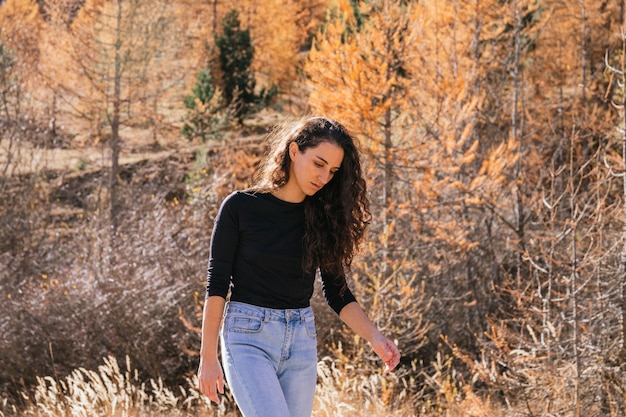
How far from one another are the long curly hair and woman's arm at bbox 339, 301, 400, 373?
0.14 m

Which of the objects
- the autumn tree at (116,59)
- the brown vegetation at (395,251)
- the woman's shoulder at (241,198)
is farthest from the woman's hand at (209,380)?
the autumn tree at (116,59)

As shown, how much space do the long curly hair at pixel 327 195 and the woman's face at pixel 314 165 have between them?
0.02 m

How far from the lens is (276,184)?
296 centimetres

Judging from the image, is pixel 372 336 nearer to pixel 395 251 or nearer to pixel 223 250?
pixel 223 250

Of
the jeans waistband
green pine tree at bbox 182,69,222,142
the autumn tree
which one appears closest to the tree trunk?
the autumn tree

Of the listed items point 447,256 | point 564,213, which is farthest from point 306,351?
point 564,213

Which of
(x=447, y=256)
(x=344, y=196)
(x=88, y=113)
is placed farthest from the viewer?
(x=88, y=113)

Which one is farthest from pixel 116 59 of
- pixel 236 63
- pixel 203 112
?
pixel 236 63

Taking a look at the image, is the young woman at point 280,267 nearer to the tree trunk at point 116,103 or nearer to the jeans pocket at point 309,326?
the jeans pocket at point 309,326

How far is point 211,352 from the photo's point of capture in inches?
106

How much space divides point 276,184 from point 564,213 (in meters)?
11.7

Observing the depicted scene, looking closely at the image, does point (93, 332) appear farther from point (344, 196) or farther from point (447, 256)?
point (344, 196)

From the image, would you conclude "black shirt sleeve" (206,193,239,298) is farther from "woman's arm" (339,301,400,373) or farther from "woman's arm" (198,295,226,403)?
"woman's arm" (339,301,400,373)

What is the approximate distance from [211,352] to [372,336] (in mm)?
609
